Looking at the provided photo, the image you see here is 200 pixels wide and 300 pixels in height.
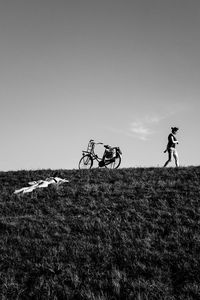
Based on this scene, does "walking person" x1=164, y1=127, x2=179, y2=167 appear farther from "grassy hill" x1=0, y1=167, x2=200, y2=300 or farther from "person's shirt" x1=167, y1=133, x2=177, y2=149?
"grassy hill" x1=0, y1=167, x2=200, y2=300

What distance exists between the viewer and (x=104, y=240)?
10430 millimetres

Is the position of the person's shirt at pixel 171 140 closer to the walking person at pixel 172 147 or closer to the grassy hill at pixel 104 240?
the walking person at pixel 172 147

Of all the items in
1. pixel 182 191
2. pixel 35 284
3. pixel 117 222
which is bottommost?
pixel 35 284

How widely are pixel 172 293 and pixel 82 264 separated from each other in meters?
2.65

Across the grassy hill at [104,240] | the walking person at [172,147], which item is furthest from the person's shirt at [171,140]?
the grassy hill at [104,240]

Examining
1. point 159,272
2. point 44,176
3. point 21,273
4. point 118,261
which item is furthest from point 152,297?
point 44,176

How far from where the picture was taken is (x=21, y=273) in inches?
341

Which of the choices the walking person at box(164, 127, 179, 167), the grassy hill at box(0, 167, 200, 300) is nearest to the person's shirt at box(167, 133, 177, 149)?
the walking person at box(164, 127, 179, 167)

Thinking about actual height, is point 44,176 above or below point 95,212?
above

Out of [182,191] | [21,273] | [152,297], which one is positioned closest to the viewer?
[152,297]

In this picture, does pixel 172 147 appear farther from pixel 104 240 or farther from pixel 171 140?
Answer: pixel 104 240

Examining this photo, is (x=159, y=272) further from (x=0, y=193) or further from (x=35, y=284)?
(x=0, y=193)

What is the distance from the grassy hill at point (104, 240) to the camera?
7.71 meters

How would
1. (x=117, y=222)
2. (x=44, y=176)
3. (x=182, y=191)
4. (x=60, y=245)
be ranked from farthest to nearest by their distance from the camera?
(x=44, y=176), (x=182, y=191), (x=117, y=222), (x=60, y=245)
